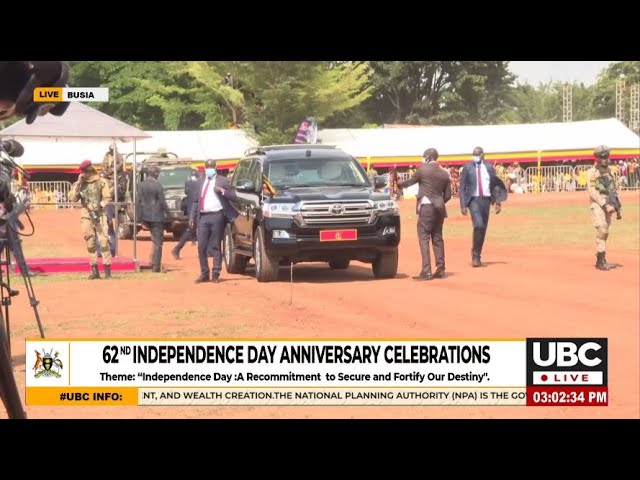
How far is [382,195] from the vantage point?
1778 centimetres

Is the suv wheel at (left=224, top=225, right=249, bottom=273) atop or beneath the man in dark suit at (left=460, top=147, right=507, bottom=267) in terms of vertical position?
beneath

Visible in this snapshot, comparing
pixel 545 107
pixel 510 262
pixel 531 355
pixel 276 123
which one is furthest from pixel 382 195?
Result: pixel 545 107

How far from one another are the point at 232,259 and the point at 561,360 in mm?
13555

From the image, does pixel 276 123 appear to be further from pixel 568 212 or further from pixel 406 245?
pixel 406 245

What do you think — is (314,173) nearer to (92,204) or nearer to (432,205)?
(432,205)

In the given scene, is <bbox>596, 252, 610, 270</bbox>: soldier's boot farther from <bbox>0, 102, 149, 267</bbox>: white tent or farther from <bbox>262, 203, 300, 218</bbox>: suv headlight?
<bbox>0, 102, 149, 267</bbox>: white tent

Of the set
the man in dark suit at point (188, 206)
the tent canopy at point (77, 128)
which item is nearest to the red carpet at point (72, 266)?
the man in dark suit at point (188, 206)

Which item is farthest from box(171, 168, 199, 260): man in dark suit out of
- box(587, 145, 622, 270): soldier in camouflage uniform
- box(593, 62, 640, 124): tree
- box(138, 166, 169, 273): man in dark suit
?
box(593, 62, 640, 124): tree

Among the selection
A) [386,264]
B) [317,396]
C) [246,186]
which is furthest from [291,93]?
[317,396]

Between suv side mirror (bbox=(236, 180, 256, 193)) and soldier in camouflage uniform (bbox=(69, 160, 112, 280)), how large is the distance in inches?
92.0

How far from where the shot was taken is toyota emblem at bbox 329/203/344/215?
677 inches

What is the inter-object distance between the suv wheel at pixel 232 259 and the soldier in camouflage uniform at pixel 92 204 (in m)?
2.16

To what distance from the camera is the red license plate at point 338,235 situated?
1717 centimetres

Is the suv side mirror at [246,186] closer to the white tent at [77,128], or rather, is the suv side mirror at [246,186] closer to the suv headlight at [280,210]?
the suv headlight at [280,210]
